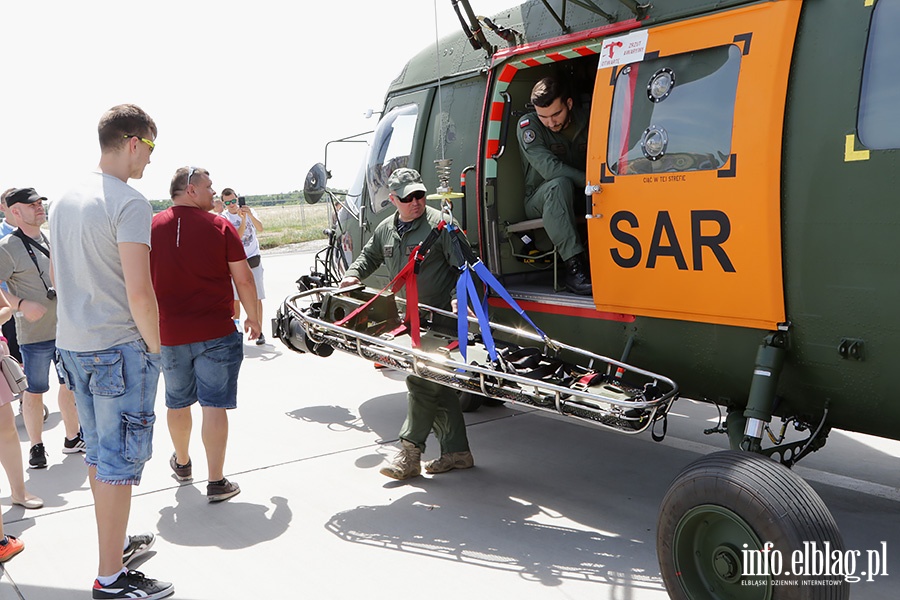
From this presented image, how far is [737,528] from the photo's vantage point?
3145 mm

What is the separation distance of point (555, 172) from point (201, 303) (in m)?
2.42

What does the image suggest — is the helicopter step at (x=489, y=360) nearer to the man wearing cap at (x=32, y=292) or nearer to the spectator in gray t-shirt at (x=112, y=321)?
the spectator in gray t-shirt at (x=112, y=321)

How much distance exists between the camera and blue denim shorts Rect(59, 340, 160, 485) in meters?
3.51

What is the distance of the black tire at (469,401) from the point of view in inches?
261

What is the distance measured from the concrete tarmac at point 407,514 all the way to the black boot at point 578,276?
1285mm

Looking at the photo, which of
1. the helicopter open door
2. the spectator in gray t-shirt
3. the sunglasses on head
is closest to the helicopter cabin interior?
the helicopter open door

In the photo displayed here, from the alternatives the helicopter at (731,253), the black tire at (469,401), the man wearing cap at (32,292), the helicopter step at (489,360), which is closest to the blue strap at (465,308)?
the helicopter step at (489,360)

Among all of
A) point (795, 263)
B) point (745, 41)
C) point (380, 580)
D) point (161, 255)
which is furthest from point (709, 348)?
point (161, 255)

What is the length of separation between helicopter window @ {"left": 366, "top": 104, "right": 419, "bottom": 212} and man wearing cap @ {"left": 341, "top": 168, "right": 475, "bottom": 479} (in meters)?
1.17

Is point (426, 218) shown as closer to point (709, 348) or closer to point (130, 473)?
point (709, 348)

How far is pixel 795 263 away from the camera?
3.48m

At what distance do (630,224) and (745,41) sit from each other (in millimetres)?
1042

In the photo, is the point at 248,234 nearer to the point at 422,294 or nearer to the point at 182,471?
the point at 182,471

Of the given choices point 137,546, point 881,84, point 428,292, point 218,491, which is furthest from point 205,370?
point 881,84
